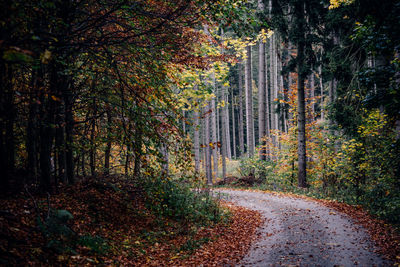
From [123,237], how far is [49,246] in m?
2.05

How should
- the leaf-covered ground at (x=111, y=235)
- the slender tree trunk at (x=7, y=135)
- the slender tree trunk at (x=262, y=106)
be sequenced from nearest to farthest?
the leaf-covered ground at (x=111, y=235), the slender tree trunk at (x=7, y=135), the slender tree trunk at (x=262, y=106)

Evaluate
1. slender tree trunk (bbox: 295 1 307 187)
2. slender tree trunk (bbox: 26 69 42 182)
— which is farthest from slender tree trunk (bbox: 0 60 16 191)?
slender tree trunk (bbox: 295 1 307 187)

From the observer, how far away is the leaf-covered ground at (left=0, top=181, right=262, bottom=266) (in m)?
4.31

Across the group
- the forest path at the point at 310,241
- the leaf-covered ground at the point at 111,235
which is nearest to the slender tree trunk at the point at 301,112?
the forest path at the point at 310,241

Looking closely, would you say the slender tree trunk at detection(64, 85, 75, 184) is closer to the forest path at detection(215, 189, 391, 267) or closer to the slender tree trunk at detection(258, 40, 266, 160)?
the forest path at detection(215, 189, 391, 267)

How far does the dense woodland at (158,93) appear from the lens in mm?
4891

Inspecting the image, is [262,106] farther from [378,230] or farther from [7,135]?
[7,135]

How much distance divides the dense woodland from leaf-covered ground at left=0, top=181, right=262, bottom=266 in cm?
64

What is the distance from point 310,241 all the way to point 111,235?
520 centimetres

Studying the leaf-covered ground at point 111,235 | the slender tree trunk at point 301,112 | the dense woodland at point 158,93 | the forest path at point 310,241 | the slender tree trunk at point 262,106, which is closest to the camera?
the leaf-covered ground at point 111,235

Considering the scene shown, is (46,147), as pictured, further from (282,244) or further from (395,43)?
(395,43)

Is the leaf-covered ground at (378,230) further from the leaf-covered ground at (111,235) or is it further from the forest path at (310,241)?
the leaf-covered ground at (111,235)

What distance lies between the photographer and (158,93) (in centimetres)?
600

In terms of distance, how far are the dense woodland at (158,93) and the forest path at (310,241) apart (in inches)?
77.8
